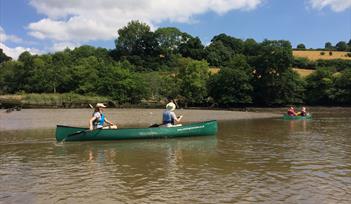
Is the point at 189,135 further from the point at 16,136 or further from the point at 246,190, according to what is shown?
the point at 246,190

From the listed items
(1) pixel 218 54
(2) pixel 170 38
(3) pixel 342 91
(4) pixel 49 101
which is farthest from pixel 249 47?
(4) pixel 49 101

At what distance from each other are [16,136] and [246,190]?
17984 mm

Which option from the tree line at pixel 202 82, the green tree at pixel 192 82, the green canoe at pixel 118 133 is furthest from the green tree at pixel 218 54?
the green canoe at pixel 118 133

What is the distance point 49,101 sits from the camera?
225 feet

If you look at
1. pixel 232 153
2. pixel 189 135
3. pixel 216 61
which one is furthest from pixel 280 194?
pixel 216 61

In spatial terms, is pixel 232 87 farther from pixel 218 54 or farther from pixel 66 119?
pixel 218 54

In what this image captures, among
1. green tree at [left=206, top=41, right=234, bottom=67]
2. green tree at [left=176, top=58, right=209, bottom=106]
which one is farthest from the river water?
green tree at [left=206, top=41, right=234, bottom=67]

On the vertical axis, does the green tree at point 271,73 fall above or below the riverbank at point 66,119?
above

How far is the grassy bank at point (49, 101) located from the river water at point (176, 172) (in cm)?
4171

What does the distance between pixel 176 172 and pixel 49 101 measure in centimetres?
5824

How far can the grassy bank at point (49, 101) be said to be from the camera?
62263mm

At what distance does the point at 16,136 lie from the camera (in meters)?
25.3

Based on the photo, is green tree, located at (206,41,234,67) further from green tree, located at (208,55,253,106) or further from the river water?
the river water

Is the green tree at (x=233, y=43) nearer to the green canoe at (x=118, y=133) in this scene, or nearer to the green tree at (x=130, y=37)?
the green tree at (x=130, y=37)
